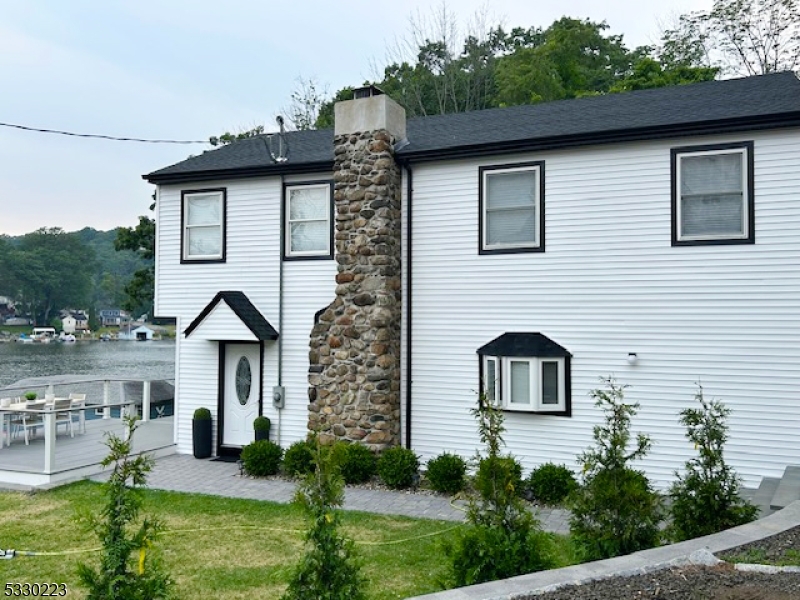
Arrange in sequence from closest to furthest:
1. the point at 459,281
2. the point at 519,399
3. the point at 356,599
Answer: the point at 356,599 → the point at 519,399 → the point at 459,281

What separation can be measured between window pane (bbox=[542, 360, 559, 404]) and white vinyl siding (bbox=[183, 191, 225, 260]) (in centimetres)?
634

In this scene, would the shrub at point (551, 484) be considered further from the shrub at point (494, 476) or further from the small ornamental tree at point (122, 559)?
the small ornamental tree at point (122, 559)

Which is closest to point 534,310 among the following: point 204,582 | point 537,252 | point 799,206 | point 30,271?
point 537,252

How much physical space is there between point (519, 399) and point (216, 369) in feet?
18.9

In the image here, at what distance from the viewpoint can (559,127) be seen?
989 cm

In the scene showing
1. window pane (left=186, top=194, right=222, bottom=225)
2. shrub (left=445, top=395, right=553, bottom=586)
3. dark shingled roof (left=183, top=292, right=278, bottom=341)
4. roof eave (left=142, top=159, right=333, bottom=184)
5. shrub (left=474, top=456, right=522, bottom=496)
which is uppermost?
roof eave (left=142, top=159, right=333, bottom=184)

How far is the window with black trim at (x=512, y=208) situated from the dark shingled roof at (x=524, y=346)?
4.39 ft

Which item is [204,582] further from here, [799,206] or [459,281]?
[799,206]

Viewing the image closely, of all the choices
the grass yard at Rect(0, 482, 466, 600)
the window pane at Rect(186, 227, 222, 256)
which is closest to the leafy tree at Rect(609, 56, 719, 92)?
the window pane at Rect(186, 227, 222, 256)

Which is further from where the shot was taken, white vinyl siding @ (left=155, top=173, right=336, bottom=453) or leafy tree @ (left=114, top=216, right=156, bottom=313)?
leafy tree @ (left=114, top=216, right=156, bottom=313)

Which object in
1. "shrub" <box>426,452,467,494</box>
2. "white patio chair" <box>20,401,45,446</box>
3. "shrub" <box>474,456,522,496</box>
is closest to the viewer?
"shrub" <box>474,456,522,496</box>

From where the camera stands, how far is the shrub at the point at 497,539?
175 inches

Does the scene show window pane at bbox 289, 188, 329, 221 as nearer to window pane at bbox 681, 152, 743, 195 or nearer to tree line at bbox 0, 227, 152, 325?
window pane at bbox 681, 152, 743, 195

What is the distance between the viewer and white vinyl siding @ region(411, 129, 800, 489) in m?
8.21
